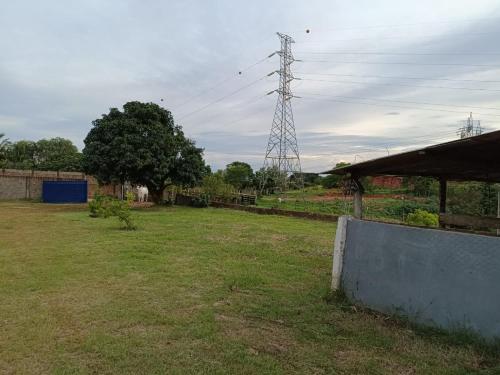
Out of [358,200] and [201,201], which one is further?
[201,201]

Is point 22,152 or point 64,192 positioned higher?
point 22,152

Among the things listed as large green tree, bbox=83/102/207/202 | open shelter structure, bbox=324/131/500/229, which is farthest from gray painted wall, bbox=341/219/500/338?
large green tree, bbox=83/102/207/202

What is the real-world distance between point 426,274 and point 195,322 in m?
2.56

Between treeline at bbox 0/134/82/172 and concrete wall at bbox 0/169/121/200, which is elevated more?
treeline at bbox 0/134/82/172

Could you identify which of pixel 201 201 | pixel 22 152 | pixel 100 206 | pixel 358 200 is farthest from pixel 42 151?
pixel 358 200

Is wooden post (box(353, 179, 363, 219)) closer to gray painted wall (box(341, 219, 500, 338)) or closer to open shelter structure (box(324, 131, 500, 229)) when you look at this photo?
open shelter structure (box(324, 131, 500, 229))

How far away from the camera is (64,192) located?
29.0 meters

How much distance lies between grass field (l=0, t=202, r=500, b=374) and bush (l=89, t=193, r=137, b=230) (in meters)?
3.89

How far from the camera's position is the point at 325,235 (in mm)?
12367

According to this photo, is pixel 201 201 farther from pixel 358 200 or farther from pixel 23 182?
pixel 358 200

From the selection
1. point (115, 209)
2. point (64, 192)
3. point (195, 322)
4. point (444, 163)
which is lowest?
point (195, 322)

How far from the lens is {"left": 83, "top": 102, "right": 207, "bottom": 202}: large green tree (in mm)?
20453

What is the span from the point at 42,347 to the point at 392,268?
378 cm

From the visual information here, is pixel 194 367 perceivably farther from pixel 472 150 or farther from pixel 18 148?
pixel 18 148
